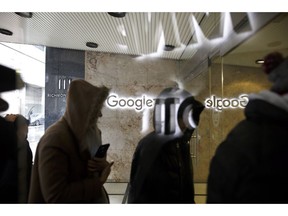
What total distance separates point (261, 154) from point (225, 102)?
251 mm

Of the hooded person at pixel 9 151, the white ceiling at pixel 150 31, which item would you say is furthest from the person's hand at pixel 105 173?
the white ceiling at pixel 150 31

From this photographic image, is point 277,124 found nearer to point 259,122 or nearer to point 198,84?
point 259,122

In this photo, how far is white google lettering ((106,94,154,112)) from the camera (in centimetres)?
102

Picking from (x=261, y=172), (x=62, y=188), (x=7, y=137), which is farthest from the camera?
(x=7, y=137)

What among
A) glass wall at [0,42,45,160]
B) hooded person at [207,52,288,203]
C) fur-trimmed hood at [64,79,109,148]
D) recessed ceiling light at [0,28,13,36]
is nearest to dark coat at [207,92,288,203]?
hooded person at [207,52,288,203]

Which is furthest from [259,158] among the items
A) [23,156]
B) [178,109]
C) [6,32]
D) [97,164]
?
[6,32]

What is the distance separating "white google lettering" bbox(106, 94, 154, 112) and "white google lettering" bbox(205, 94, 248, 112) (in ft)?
0.83

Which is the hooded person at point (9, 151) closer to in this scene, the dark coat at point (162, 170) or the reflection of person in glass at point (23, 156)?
the reflection of person in glass at point (23, 156)

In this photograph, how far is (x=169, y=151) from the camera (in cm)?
101

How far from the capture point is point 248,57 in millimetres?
967

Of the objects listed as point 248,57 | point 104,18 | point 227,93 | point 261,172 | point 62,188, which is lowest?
point 62,188

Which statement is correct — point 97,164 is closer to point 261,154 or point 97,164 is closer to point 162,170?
point 162,170
